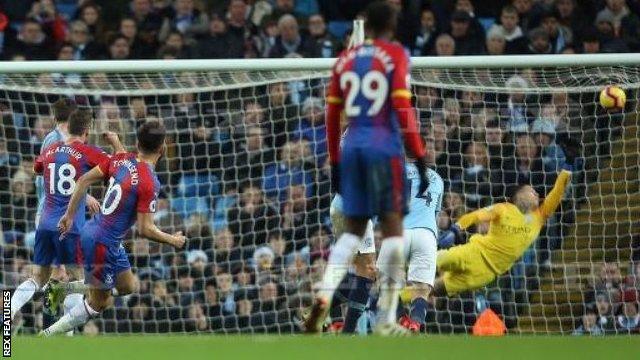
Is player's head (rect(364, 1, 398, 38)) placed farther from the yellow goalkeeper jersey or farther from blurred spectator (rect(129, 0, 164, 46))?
blurred spectator (rect(129, 0, 164, 46))

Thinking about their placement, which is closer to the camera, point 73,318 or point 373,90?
point 373,90

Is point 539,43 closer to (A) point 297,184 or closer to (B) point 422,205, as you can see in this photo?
(A) point 297,184

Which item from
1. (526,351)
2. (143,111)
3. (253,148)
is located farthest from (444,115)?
(526,351)

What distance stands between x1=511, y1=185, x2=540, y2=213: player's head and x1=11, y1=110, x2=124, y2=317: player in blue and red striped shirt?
314cm

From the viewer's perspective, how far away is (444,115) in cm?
1347

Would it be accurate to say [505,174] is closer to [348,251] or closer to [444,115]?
[444,115]

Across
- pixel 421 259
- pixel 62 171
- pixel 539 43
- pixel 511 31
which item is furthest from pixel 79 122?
pixel 539 43

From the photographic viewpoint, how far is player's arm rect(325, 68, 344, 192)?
911 centimetres

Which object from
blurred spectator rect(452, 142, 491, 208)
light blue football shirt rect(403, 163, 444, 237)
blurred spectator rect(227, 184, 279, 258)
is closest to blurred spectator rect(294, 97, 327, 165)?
blurred spectator rect(227, 184, 279, 258)

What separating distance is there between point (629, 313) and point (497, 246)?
54.5 inches

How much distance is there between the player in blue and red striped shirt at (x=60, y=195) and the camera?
11.9m

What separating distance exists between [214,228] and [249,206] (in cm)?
37

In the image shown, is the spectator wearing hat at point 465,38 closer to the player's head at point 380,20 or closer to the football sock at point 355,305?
the football sock at point 355,305

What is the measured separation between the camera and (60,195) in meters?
12.1
